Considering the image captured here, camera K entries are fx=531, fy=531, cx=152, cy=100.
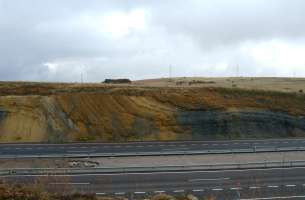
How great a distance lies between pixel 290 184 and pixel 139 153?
12.9 metres

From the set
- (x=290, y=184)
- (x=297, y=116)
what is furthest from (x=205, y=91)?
(x=290, y=184)

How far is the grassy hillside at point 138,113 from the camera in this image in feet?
165

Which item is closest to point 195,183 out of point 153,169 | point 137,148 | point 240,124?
point 153,169

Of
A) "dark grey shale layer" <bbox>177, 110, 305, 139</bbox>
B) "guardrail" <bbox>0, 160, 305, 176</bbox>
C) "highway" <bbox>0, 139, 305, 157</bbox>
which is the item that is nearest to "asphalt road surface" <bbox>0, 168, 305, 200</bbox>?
Answer: "guardrail" <bbox>0, 160, 305, 176</bbox>

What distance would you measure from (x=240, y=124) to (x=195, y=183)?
99.0ft

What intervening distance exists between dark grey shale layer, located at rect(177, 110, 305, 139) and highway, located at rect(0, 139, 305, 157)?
617 centimetres

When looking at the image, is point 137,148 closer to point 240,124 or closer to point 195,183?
point 195,183

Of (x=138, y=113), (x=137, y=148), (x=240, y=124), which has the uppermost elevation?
(x=138, y=113)

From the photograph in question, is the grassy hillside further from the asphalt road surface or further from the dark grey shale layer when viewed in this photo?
the asphalt road surface

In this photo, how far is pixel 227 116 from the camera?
5425 cm

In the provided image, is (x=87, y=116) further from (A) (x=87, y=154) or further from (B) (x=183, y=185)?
(B) (x=183, y=185)

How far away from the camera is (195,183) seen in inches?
979

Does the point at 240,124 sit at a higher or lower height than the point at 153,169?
higher

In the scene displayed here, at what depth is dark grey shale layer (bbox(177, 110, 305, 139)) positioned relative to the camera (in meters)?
52.7
